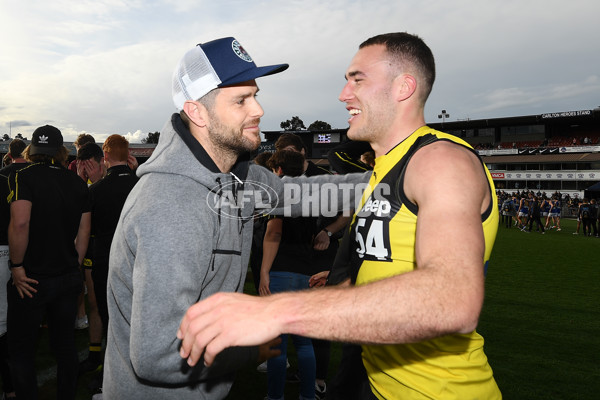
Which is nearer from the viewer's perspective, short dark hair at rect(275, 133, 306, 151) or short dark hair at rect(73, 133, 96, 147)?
short dark hair at rect(275, 133, 306, 151)

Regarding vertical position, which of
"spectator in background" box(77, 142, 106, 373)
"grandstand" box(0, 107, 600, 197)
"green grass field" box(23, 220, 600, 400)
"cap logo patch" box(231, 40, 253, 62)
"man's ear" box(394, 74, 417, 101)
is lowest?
"green grass field" box(23, 220, 600, 400)

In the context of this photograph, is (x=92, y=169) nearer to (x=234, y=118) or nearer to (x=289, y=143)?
(x=289, y=143)

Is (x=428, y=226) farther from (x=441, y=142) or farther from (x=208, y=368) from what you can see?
(x=208, y=368)

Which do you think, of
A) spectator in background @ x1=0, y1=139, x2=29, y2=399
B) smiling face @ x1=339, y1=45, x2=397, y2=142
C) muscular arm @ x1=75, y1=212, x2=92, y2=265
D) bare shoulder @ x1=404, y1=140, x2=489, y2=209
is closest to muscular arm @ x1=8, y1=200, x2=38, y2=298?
spectator in background @ x1=0, y1=139, x2=29, y2=399

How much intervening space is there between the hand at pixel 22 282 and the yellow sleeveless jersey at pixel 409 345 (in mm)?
2850

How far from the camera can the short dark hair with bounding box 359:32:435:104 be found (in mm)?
1993

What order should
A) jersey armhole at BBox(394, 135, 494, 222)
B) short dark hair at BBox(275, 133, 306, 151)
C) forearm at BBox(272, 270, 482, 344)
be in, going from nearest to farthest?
forearm at BBox(272, 270, 482, 344)
jersey armhole at BBox(394, 135, 494, 222)
short dark hair at BBox(275, 133, 306, 151)

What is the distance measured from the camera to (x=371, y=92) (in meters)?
2.04

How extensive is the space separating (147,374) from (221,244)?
555 mm

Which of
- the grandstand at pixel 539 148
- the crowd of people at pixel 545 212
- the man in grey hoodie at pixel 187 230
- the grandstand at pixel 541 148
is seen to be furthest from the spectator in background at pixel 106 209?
the grandstand at pixel 539 148

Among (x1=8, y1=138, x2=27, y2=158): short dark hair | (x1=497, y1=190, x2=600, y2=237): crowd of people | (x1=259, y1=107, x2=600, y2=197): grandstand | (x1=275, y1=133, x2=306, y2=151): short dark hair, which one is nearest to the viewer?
(x1=275, y1=133, x2=306, y2=151): short dark hair

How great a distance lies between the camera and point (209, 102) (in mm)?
1847

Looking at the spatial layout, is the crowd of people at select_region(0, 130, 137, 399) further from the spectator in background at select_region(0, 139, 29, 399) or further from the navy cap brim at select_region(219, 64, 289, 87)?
the navy cap brim at select_region(219, 64, 289, 87)

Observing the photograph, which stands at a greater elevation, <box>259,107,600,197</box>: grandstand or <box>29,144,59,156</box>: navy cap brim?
<box>259,107,600,197</box>: grandstand
